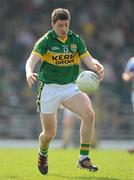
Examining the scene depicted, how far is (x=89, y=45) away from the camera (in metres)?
27.2

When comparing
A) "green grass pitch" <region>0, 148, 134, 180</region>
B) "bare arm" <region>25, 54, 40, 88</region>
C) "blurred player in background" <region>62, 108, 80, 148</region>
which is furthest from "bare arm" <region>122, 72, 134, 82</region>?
"bare arm" <region>25, 54, 40, 88</region>

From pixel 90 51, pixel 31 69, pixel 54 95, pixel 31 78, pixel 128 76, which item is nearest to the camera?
pixel 31 78

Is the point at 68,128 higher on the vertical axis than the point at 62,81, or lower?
lower

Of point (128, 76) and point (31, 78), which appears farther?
point (128, 76)

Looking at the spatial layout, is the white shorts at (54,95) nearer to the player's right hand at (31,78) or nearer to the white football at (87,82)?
the white football at (87,82)

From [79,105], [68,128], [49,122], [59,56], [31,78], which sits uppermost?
[59,56]

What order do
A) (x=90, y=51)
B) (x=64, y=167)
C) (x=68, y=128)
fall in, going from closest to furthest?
(x=64, y=167), (x=68, y=128), (x=90, y=51)

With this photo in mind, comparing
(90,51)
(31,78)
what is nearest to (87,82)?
(31,78)

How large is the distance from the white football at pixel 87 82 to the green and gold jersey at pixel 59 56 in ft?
0.95

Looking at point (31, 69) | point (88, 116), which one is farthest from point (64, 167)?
point (31, 69)

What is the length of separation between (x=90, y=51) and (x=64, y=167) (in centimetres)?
1288

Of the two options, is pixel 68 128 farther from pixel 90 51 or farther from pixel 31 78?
pixel 31 78

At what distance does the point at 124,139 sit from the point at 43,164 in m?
12.5

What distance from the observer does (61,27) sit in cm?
1209
